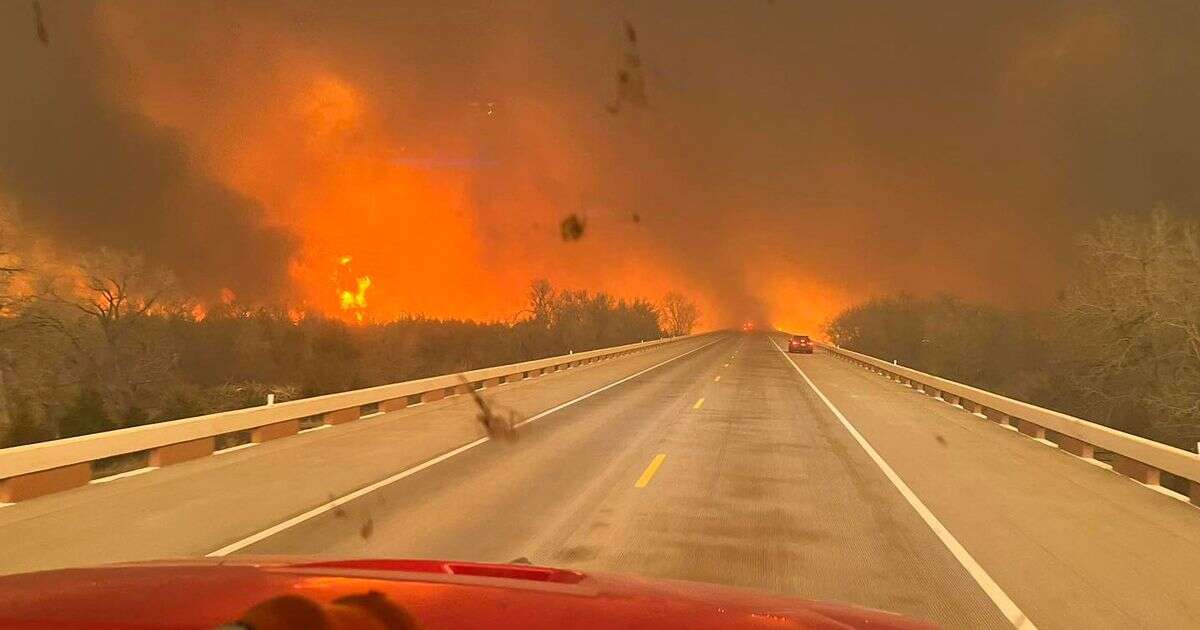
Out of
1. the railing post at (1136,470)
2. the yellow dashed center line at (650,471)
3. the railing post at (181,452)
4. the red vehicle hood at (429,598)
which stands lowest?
the railing post at (1136,470)

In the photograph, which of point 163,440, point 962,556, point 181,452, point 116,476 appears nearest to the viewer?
point 962,556

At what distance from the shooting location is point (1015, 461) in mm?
13336

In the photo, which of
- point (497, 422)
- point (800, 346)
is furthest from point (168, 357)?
point (800, 346)

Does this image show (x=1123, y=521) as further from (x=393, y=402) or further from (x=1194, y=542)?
(x=393, y=402)

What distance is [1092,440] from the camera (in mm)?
13250

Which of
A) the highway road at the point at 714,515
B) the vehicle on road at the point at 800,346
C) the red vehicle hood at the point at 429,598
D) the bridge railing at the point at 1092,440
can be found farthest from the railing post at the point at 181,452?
the vehicle on road at the point at 800,346

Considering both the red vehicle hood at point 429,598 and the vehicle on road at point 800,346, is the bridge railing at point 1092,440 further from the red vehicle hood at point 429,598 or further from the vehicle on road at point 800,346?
the vehicle on road at point 800,346

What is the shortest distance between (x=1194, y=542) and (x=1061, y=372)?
37.7m

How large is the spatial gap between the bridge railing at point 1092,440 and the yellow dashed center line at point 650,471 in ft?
21.0

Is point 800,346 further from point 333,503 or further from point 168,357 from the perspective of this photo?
point 333,503

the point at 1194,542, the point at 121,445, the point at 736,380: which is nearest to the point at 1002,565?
the point at 1194,542

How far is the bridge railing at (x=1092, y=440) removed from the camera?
33.6ft

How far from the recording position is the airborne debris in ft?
52.8

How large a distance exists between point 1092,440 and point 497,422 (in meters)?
11.3
